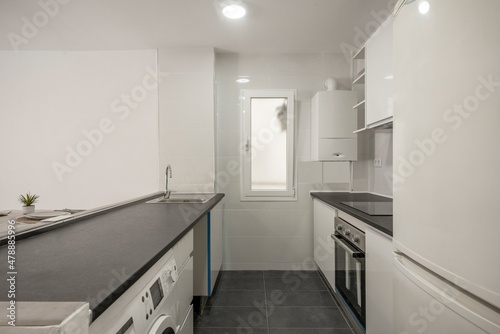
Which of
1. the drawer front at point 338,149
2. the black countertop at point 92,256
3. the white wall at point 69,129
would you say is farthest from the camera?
the white wall at point 69,129

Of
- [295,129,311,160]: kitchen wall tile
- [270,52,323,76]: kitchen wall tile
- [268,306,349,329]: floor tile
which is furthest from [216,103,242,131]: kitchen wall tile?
[268,306,349,329]: floor tile

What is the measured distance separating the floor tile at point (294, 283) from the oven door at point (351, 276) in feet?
1.53

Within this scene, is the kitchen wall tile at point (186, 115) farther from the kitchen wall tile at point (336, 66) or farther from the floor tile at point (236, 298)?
the floor tile at point (236, 298)

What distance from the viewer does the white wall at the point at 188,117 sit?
101 inches

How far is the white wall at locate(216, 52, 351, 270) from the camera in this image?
2.71m

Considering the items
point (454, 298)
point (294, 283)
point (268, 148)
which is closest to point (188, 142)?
point (268, 148)

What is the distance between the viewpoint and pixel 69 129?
2.73 meters

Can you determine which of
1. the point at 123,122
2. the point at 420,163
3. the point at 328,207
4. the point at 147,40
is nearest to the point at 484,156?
the point at 420,163

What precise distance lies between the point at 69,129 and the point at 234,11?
87.6 inches

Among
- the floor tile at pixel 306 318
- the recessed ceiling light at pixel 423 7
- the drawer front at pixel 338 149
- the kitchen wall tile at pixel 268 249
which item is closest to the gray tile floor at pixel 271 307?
the floor tile at pixel 306 318

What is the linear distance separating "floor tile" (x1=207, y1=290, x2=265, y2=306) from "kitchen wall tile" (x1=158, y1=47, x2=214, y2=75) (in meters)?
2.18

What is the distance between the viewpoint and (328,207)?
7.02 feet

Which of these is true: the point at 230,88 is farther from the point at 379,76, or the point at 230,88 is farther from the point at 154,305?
the point at 154,305

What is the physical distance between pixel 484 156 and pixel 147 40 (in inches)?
108
